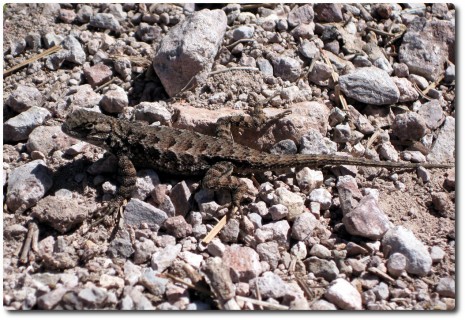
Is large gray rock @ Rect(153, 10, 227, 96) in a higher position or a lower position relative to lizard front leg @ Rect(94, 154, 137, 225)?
higher

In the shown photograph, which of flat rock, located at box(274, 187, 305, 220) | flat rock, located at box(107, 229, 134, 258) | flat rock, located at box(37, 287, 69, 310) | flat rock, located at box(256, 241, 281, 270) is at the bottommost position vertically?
flat rock, located at box(37, 287, 69, 310)

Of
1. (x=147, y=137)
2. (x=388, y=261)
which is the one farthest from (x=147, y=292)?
(x=388, y=261)

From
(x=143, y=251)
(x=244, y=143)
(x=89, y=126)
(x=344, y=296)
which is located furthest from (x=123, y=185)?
(x=344, y=296)

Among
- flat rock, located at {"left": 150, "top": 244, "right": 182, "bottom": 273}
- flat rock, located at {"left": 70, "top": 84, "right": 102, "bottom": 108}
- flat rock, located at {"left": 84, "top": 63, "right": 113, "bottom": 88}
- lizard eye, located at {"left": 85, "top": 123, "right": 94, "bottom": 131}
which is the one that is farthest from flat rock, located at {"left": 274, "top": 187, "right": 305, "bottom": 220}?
flat rock, located at {"left": 84, "top": 63, "right": 113, "bottom": 88}

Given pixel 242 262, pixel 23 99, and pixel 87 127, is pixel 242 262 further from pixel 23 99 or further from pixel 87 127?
pixel 23 99

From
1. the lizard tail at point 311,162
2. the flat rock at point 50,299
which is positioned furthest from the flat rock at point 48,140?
the lizard tail at point 311,162

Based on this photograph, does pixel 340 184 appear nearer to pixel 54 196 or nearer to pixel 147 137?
pixel 147 137

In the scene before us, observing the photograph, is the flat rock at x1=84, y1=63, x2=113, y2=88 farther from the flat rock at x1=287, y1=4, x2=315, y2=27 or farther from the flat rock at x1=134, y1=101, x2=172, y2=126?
the flat rock at x1=287, y1=4, x2=315, y2=27
